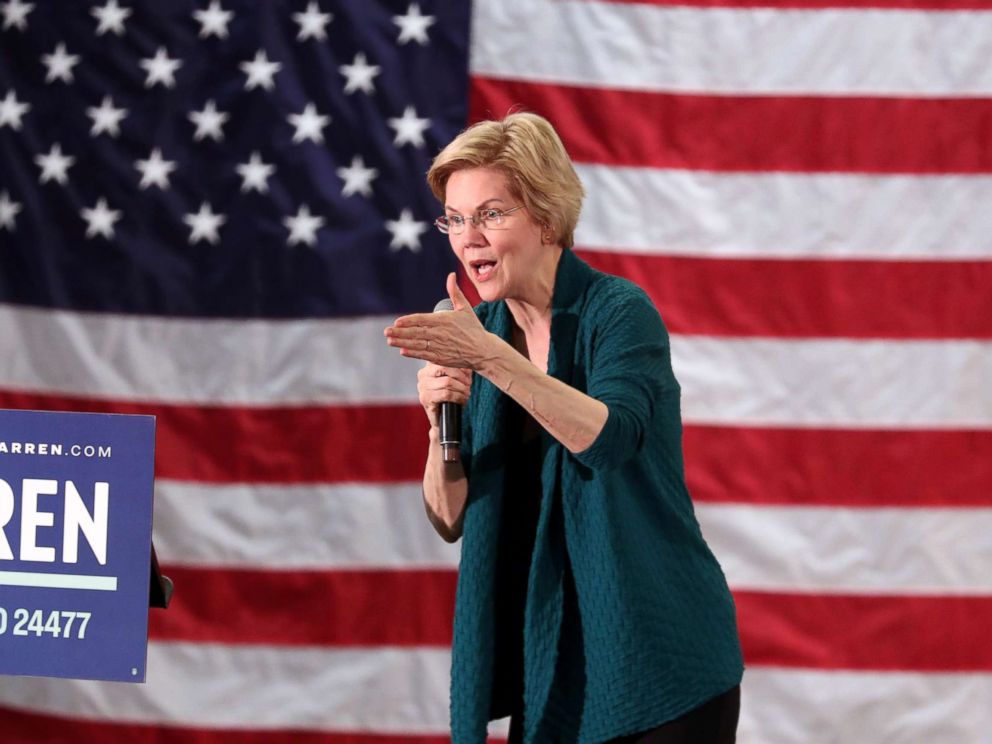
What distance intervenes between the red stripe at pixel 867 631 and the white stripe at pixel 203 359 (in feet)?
3.55

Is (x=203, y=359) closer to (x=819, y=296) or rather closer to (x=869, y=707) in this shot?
(x=819, y=296)

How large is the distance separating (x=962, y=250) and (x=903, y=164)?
265 millimetres

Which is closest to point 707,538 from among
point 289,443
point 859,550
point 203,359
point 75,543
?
point 859,550

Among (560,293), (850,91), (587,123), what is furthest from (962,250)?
(560,293)

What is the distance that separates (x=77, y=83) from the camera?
3148 millimetres

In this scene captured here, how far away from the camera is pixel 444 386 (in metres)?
1.51

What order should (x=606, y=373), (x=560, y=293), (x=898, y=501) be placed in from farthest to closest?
(x=898, y=501) < (x=560, y=293) < (x=606, y=373)

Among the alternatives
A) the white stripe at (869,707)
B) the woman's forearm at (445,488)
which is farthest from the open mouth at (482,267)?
the white stripe at (869,707)

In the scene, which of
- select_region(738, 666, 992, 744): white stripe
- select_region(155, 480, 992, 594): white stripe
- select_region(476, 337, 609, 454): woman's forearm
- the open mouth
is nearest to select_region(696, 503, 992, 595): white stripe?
select_region(155, 480, 992, 594): white stripe

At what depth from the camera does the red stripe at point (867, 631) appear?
293cm

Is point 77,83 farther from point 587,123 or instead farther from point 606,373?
point 606,373

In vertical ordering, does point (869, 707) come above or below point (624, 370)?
below

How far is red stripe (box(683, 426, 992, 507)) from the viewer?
2.95 metres

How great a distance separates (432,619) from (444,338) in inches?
70.4
